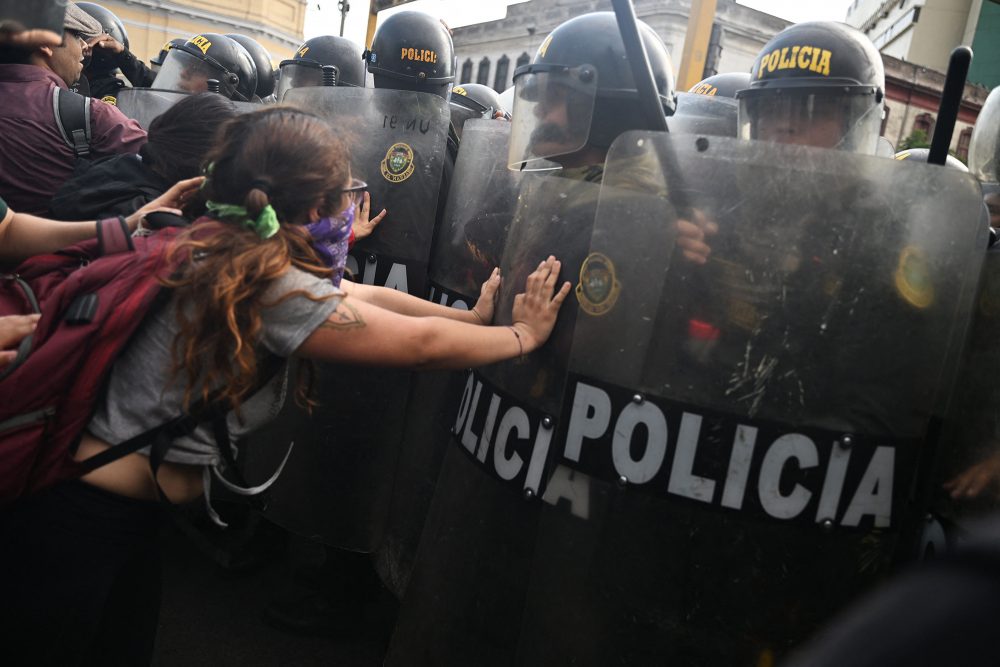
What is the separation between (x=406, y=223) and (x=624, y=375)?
172cm

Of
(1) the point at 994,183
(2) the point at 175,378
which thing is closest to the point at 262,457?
(2) the point at 175,378

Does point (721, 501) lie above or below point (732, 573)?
above

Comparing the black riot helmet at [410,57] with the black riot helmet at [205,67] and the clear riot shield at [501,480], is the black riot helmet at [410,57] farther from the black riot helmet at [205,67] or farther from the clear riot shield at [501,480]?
the clear riot shield at [501,480]

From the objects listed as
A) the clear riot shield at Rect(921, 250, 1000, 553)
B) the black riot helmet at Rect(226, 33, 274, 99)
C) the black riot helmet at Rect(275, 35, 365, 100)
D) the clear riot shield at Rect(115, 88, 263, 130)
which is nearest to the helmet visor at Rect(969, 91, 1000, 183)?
the clear riot shield at Rect(921, 250, 1000, 553)

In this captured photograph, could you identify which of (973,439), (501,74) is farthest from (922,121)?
(973,439)

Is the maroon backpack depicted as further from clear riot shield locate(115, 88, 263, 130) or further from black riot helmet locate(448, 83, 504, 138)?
clear riot shield locate(115, 88, 263, 130)

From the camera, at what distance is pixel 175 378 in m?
1.86

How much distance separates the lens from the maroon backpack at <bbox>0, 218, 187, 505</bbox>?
69.6 inches

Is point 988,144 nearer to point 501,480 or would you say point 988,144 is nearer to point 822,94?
point 822,94

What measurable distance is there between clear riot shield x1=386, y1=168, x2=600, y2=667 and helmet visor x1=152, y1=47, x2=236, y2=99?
163 inches

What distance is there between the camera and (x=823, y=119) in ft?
9.95

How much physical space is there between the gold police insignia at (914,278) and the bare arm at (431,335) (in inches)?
28.6

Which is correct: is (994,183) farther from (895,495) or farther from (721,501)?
(721,501)

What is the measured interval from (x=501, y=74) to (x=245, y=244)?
39.0 meters
